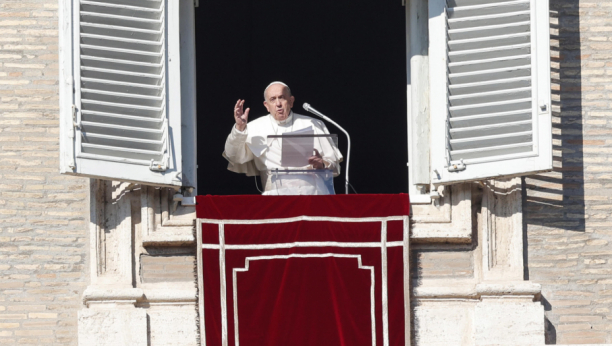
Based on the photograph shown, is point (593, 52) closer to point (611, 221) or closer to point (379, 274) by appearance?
point (611, 221)

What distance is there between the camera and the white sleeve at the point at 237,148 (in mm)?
9953

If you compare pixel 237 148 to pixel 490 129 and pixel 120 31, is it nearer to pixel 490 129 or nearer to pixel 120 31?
pixel 120 31

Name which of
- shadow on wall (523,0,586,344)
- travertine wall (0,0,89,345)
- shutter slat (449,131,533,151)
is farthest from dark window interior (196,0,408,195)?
shutter slat (449,131,533,151)

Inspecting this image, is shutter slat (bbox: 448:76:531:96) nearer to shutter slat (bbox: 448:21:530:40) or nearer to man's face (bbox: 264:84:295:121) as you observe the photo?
shutter slat (bbox: 448:21:530:40)

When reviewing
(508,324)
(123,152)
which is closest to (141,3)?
(123,152)

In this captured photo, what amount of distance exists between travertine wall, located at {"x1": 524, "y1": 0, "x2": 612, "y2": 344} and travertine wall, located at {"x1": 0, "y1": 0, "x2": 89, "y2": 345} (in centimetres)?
274

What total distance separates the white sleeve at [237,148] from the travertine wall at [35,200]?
0.96 metres

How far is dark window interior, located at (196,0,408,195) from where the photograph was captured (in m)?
12.5

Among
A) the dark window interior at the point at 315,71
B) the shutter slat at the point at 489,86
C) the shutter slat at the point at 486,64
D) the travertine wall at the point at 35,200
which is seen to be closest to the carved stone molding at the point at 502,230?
the shutter slat at the point at 489,86

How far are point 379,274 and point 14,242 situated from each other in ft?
7.14

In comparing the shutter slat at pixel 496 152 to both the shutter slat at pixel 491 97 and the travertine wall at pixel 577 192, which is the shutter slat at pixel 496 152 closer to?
the shutter slat at pixel 491 97

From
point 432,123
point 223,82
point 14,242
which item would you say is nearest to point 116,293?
point 14,242

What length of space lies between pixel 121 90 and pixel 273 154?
3.72 ft

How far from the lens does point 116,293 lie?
9195mm
